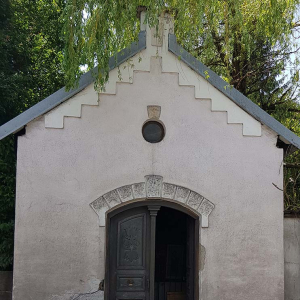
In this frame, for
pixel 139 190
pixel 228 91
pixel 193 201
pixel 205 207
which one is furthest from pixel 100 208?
pixel 228 91

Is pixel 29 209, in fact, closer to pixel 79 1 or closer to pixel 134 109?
pixel 134 109

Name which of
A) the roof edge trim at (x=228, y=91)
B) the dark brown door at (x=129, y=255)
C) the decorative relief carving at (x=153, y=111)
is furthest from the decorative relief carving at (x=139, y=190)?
the roof edge trim at (x=228, y=91)

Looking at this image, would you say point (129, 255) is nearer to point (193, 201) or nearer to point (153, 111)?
point (193, 201)

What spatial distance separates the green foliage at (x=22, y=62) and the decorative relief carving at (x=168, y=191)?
301 centimetres

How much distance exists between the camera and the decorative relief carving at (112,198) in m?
7.43

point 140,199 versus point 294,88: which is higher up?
point 294,88

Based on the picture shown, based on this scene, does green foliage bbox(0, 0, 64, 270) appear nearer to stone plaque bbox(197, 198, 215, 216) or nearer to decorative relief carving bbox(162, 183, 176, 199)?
decorative relief carving bbox(162, 183, 176, 199)

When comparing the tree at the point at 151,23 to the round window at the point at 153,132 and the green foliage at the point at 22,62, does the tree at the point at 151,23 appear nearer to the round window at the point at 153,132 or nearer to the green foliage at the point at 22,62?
the round window at the point at 153,132

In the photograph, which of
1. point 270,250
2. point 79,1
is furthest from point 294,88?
point 79,1

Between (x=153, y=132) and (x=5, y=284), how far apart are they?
353cm

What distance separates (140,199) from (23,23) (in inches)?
298

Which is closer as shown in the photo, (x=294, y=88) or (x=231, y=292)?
(x=231, y=292)

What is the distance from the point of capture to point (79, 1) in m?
7.07

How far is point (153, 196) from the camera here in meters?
7.54
